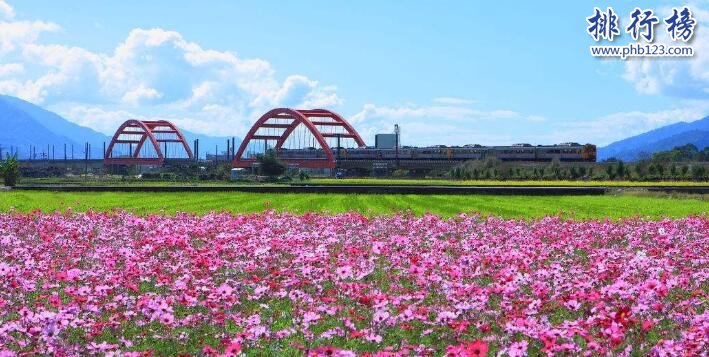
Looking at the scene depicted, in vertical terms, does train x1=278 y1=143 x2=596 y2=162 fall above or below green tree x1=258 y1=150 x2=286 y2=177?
above

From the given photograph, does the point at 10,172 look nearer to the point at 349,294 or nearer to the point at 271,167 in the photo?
the point at 271,167

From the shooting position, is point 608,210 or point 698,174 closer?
point 608,210

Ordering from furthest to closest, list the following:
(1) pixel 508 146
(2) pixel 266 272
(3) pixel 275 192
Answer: (1) pixel 508 146
(3) pixel 275 192
(2) pixel 266 272

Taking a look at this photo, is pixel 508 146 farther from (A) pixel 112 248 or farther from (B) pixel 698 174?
(A) pixel 112 248

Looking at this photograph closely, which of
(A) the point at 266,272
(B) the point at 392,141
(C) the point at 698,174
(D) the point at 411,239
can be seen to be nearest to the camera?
(A) the point at 266,272

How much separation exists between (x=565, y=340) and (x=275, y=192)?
42.9 metres

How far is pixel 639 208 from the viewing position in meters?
34.9

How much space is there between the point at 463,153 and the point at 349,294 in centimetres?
11103

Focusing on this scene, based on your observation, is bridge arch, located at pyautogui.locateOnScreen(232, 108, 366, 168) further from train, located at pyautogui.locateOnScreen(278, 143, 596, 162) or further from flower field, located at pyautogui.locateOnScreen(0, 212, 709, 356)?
flower field, located at pyautogui.locateOnScreen(0, 212, 709, 356)

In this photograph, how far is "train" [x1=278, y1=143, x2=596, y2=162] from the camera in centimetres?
10494

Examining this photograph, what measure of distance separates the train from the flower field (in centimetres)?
9036

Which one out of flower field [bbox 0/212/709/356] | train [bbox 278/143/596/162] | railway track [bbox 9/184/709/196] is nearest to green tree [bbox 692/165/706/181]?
train [bbox 278/143/596/162]

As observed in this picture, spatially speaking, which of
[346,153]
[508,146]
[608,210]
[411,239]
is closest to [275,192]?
[608,210]

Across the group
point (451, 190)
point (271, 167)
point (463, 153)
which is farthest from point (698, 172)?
point (271, 167)
